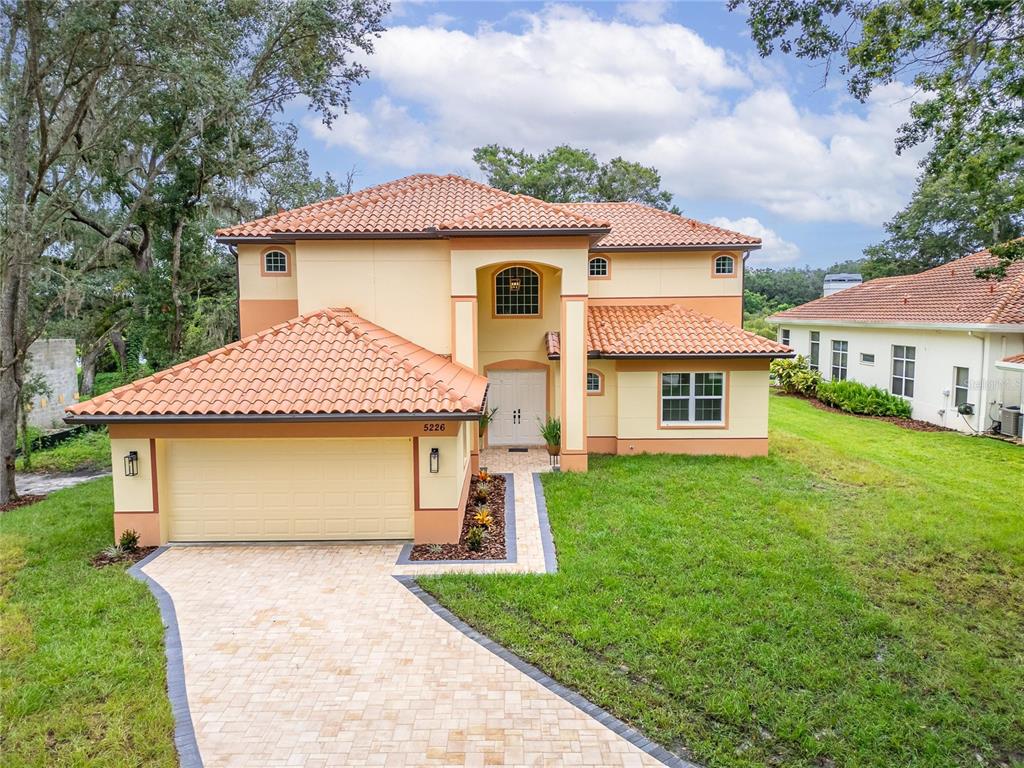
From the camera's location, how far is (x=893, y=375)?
23297 millimetres

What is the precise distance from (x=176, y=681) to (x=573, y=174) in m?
36.8

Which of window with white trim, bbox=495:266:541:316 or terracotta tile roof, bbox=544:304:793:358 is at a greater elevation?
window with white trim, bbox=495:266:541:316

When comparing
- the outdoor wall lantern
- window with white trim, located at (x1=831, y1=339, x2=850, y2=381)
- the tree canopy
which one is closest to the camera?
the outdoor wall lantern

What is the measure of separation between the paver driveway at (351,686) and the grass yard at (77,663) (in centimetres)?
41

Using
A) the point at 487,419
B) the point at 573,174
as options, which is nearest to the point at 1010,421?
the point at 487,419

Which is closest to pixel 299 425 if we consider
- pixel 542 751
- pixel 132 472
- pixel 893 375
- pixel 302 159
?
pixel 132 472

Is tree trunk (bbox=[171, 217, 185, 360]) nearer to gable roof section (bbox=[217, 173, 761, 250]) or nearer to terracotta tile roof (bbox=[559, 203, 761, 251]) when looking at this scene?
gable roof section (bbox=[217, 173, 761, 250])

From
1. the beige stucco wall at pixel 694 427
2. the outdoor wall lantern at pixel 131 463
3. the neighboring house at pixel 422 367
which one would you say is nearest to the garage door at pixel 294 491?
the neighboring house at pixel 422 367

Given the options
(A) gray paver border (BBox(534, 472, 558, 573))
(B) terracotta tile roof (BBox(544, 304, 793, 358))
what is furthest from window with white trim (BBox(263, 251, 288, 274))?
(A) gray paver border (BBox(534, 472, 558, 573))

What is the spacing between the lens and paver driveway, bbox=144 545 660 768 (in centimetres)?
527

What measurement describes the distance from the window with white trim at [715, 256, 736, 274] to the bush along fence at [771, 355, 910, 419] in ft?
25.5

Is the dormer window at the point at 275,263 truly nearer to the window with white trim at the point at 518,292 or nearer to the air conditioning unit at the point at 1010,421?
the window with white trim at the point at 518,292

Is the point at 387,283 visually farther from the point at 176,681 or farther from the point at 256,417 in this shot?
the point at 176,681

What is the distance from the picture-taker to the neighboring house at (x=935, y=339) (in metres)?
18.5
